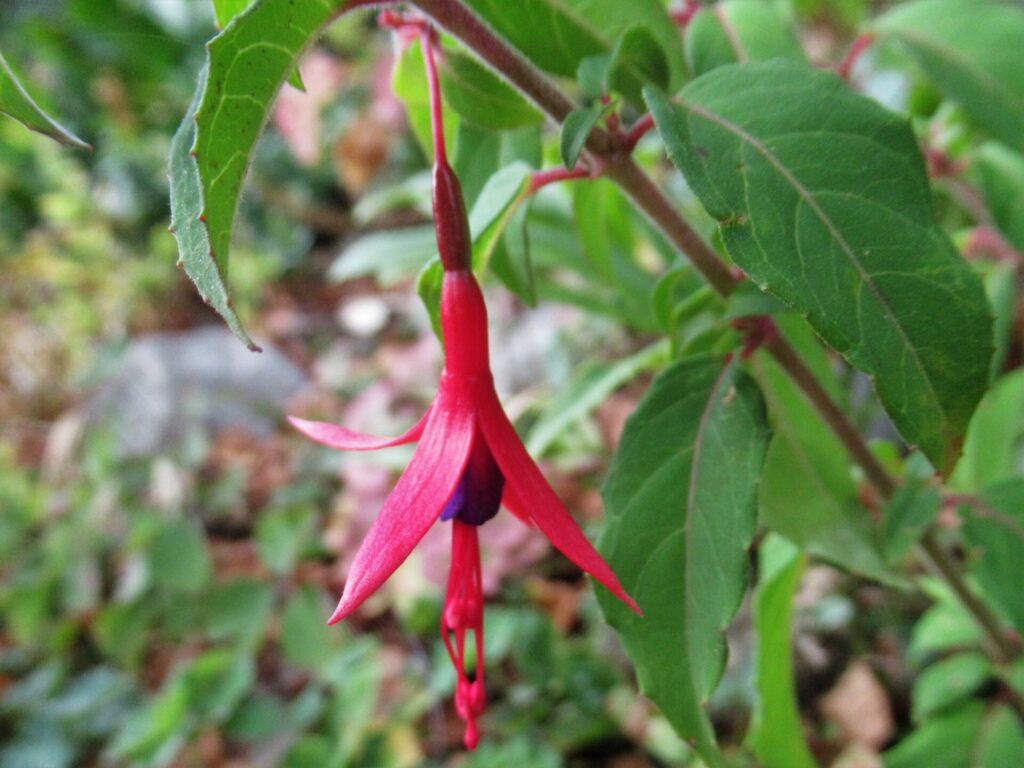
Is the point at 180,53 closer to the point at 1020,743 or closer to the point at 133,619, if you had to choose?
the point at 133,619

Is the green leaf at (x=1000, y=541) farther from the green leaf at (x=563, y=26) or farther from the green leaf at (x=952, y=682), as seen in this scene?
the green leaf at (x=563, y=26)

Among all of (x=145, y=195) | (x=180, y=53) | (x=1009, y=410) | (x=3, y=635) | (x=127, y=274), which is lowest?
(x=3, y=635)

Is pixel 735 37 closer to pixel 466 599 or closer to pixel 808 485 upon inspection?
pixel 808 485

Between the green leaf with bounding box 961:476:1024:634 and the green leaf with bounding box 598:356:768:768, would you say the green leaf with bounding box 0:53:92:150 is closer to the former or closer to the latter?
the green leaf with bounding box 598:356:768:768

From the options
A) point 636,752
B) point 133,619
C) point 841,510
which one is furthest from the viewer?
point 133,619

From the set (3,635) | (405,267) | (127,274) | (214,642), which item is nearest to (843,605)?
(405,267)

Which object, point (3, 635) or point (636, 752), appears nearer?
point (636, 752)

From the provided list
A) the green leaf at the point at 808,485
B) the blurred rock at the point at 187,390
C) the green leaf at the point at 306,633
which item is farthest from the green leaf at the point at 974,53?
the blurred rock at the point at 187,390
